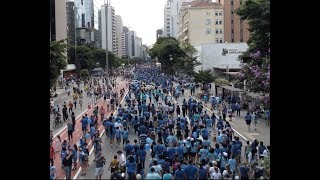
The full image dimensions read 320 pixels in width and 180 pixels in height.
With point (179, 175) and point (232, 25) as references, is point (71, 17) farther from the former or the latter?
point (179, 175)

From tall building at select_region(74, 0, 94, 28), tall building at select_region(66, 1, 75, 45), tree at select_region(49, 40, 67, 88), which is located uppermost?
tall building at select_region(74, 0, 94, 28)

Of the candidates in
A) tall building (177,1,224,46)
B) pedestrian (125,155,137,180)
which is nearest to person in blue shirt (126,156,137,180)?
pedestrian (125,155,137,180)

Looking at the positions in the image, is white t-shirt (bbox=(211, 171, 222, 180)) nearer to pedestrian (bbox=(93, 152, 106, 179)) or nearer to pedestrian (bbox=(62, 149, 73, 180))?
pedestrian (bbox=(93, 152, 106, 179))

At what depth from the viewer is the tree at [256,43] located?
3069 cm

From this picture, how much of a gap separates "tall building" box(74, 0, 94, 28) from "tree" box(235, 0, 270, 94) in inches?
4662

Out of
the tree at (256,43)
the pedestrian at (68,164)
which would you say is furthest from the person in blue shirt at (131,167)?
the tree at (256,43)

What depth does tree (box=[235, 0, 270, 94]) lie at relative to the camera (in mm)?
30688

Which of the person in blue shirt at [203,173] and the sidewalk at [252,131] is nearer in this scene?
the person in blue shirt at [203,173]

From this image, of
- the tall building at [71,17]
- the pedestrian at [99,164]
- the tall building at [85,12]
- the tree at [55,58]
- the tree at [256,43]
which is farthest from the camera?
the tall building at [85,12]

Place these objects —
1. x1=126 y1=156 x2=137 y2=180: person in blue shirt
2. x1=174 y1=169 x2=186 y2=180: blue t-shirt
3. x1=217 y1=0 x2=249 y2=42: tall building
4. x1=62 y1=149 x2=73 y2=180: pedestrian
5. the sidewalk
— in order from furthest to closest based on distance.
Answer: x1=217 y1=0 x2=249 y2=42: tall building, the sidewalk, x1=62 y1=149 x2=73 y2=180: pedestrian, x1=126 y1=156 x2=137 y2=180: person in blue shirt, x1=174 y1=169 x2=186 y2=180: blue t-shirt

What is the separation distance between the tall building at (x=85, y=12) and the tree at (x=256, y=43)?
118421 mm

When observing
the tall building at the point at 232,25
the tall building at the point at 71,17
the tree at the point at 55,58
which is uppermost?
the tall building at the point at 71,17

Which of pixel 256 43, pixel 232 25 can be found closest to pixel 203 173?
pixel 256 43

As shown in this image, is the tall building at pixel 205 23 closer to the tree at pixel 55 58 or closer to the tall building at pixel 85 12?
the tree at pixel 55 58
